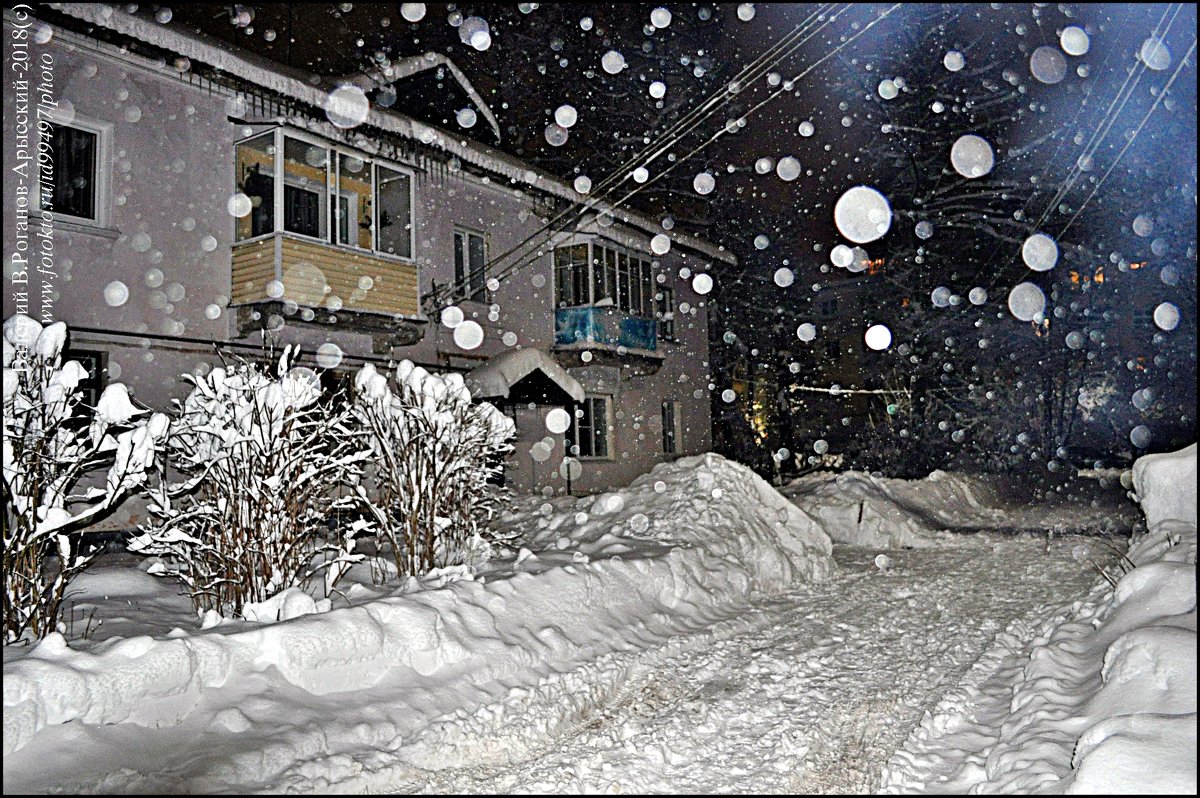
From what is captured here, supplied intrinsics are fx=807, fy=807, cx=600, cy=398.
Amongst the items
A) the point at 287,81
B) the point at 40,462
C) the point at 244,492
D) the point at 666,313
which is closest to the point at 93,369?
the point at 287,81

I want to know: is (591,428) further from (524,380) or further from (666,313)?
(524,380)

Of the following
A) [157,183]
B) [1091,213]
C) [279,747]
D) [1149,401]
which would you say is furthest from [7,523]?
[1149,401]

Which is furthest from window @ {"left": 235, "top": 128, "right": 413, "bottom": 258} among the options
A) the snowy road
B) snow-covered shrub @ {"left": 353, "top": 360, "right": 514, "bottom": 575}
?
the snowy road

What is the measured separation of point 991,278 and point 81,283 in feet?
61.9

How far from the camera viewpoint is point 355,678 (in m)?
4.81

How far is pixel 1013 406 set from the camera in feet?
86.5

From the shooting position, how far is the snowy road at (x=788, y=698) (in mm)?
4000

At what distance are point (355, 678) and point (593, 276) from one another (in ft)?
48.2

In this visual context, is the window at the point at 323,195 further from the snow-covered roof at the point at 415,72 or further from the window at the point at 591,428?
the window at the point at 591,428

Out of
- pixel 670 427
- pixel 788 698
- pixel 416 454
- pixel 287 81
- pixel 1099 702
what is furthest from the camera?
pixel 670 427

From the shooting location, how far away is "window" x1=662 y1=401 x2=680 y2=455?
22938 millimetres

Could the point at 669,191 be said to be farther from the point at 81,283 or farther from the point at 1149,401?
the point at 81,283

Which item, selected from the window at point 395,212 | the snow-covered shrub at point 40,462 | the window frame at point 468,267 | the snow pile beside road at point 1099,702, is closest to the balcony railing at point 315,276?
the window at point 395,212

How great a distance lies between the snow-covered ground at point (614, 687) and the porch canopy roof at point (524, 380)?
610 cm
